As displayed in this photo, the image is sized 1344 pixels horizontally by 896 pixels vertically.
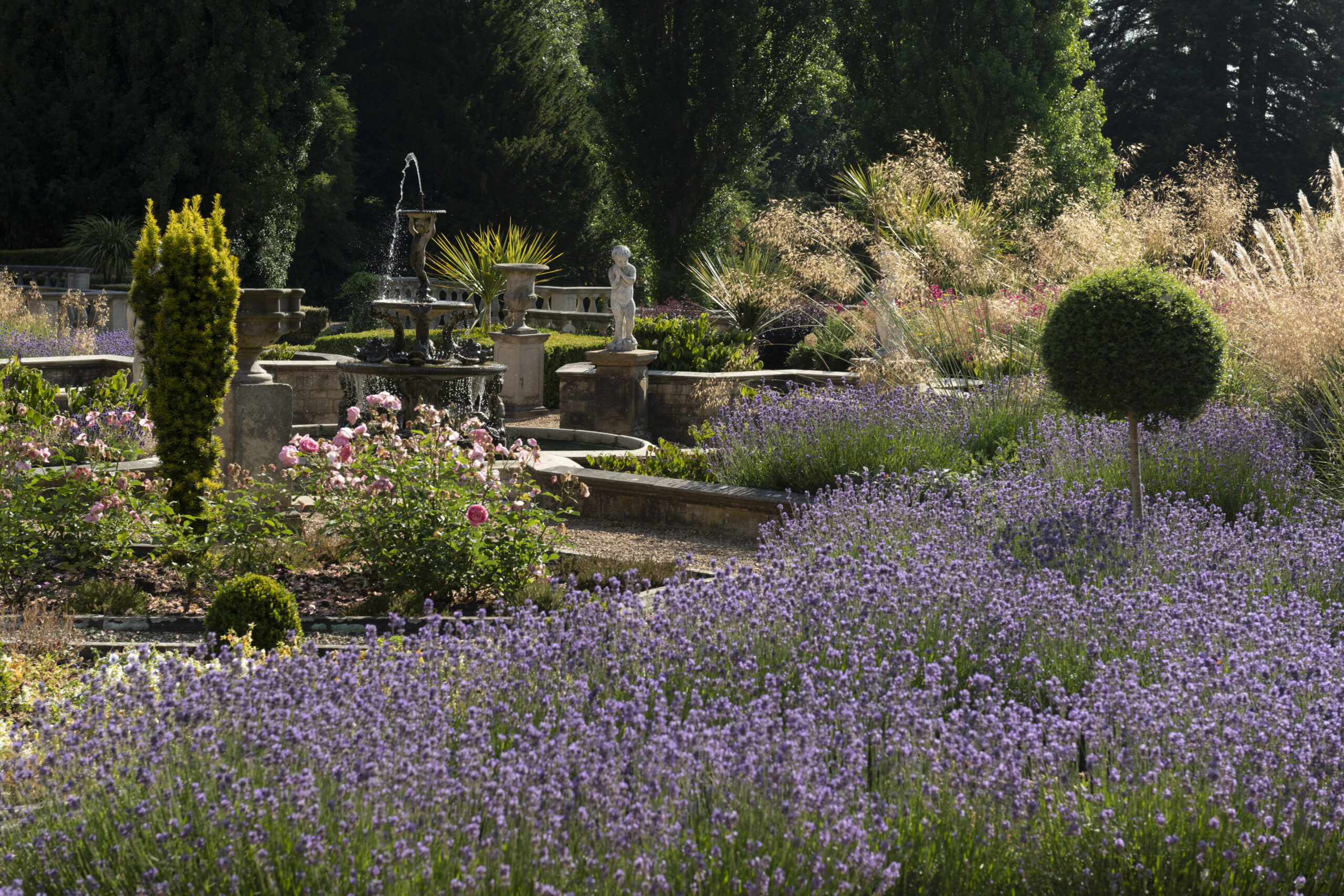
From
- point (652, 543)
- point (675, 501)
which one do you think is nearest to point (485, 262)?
point (675, 501)

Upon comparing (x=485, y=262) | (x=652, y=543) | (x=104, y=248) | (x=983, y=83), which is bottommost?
(x=652, y=543)

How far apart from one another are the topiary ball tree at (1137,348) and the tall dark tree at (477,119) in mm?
22949

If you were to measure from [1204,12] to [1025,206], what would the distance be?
61.1 ft

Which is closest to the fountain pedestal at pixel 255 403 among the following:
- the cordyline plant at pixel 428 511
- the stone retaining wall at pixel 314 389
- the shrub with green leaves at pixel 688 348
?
the cordyline plant at pixel 428 511

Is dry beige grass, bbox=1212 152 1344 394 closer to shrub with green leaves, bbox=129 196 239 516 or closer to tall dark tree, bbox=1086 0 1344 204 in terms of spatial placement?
shrub with green leaves, bbox=129 196 239 516

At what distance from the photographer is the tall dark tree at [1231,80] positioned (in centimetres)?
3158

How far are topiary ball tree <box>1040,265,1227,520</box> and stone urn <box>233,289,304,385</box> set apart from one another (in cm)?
446

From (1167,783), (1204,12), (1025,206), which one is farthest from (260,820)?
(1204,12)

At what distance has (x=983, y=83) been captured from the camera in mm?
22828

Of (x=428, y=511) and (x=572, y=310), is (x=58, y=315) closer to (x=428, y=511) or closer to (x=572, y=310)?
(x=572, y=310)

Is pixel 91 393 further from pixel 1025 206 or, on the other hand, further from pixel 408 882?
pixel 1025 206

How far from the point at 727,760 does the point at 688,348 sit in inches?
418

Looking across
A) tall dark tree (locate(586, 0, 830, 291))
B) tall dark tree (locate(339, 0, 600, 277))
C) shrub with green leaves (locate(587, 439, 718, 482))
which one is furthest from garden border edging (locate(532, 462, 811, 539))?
tall dark tree (locate(339, 0, 600, 277))

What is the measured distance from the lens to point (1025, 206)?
19016mm
